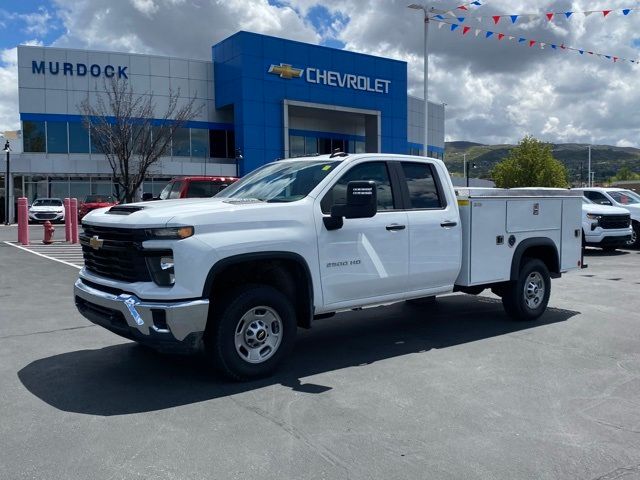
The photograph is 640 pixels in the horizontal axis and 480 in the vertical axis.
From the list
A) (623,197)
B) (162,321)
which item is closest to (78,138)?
(623,197)

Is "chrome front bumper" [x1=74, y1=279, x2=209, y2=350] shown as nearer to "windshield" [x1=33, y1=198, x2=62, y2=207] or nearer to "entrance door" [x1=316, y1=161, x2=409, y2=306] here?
"entrance door" [x1=316, y1=161, x2=409, y2=306]

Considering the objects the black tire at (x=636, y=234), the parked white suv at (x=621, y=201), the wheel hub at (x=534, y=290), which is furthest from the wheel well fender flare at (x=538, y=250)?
the black tire at (x=636, y=234)

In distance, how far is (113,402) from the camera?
4.83 meters

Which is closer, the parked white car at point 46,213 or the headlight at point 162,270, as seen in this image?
the headlight at point 162,270

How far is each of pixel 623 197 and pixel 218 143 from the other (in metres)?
27.7

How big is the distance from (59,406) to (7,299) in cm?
530

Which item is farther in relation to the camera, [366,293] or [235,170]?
[235,170]

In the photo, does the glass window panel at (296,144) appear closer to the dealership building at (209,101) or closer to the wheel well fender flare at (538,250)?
the dealership building at (209,101)

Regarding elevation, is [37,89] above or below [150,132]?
above

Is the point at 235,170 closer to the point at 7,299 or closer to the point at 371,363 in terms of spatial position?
the point at 7,299

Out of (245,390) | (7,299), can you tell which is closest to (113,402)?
(245,390)

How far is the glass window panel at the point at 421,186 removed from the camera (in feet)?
21.6

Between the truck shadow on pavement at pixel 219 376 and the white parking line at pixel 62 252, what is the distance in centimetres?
754

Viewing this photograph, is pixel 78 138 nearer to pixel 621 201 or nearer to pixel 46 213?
pixel 46 213
